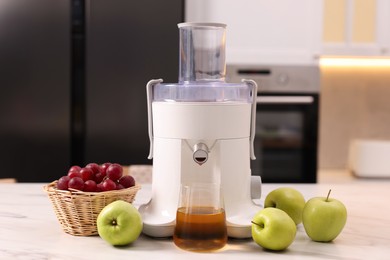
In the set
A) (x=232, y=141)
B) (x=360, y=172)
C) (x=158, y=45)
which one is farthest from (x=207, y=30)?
(x=360, y=172)

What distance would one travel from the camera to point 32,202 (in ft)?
4.61

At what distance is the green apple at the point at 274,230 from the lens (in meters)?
0.98

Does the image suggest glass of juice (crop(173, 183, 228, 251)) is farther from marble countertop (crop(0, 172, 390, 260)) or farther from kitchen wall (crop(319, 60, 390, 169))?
kitchen wall (crop(319, 60, 390, 169))

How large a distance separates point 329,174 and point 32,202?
198 cm

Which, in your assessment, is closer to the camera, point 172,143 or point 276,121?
point 172,143

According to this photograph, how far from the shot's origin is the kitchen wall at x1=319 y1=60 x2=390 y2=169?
3277 millimetres

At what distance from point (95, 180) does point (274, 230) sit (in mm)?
360

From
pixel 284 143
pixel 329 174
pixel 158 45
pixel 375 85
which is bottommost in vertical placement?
pixel 329 174

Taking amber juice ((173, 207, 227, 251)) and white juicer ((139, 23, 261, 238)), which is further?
white juicer ((139, 23, 261, 238))

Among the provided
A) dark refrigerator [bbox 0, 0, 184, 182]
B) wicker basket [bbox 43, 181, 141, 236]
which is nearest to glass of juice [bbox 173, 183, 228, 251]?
wicker basket [bbox 43, 181, 141, 236]

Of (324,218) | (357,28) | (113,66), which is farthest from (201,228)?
(357,28)

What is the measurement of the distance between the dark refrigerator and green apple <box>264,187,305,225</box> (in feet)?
5.25

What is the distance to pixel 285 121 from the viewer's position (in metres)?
2.80

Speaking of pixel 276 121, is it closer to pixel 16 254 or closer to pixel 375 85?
pixel 375 85
